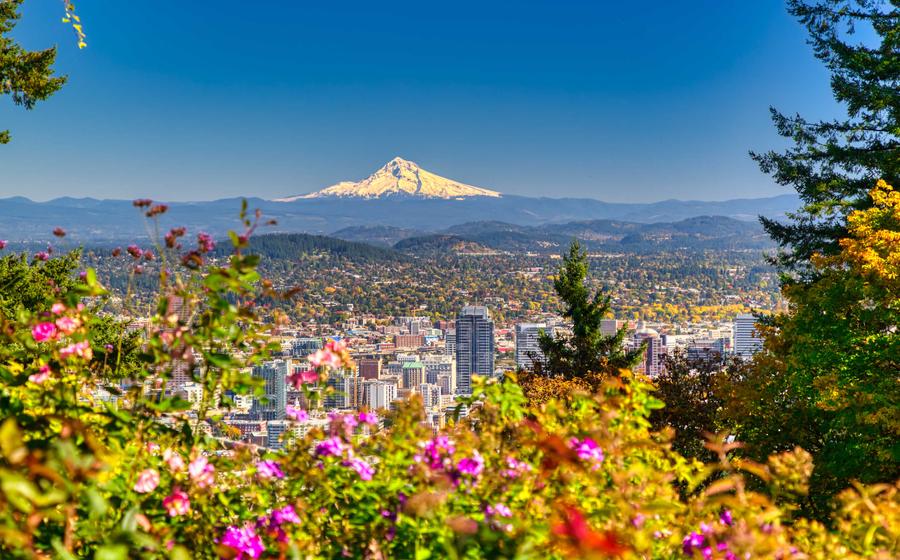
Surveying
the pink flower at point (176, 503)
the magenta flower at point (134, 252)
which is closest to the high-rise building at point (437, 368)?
the magenta flower at point (134, 252)

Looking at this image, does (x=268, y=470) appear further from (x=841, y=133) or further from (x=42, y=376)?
(x=841, y=133)

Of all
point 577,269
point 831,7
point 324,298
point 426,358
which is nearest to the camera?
point 831,7

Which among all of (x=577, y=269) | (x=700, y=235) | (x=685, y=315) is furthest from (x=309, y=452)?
(x=700, y=235)

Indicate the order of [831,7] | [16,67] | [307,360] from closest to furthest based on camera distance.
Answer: [307,360] < [16,67] < [831,7]

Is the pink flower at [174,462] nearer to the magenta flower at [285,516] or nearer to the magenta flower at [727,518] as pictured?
the magenta flower at [285,516]

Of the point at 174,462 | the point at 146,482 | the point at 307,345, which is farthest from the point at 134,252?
the point at 307,345

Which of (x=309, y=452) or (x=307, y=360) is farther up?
(x=307, y=360)

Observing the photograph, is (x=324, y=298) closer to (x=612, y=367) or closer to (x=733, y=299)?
(x=733, y=299)
